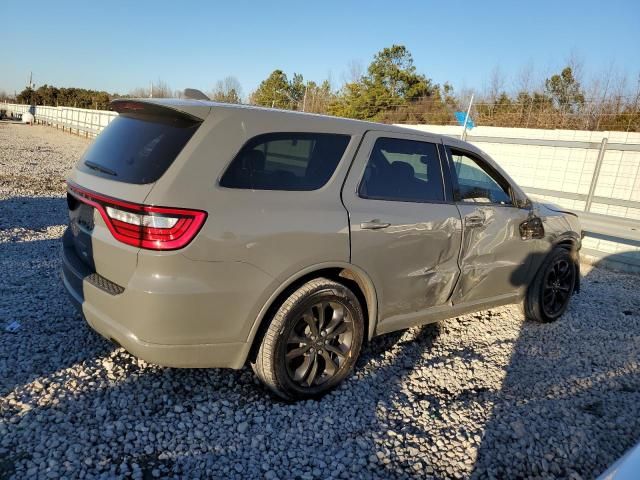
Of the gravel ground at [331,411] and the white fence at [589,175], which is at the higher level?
the white fence at [589,175]

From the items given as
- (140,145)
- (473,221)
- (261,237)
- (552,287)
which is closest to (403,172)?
(473,221)

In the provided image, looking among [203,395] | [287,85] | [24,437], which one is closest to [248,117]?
[203,395]

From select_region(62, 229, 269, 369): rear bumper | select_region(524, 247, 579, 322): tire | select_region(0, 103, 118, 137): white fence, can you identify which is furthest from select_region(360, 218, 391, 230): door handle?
select_region(0, 103, 118, 137): white fence

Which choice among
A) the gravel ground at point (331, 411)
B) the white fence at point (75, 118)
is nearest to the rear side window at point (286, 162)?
the gravel ground at point (331, 411)

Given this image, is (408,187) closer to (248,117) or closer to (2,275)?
(248,117)

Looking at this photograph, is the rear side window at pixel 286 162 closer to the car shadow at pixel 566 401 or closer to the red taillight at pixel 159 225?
the red taillight at pixel 159 225

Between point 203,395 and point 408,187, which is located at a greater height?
point 408,187

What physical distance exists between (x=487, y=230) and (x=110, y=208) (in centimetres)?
288

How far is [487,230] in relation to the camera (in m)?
3.94

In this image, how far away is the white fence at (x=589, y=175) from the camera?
744 centimetres

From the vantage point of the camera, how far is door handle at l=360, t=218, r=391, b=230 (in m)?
3.04

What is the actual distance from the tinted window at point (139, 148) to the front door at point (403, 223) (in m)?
1.07

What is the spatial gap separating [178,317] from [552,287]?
13.0 feet

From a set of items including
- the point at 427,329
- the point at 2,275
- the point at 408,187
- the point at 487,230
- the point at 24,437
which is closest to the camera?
the point at 24,437
